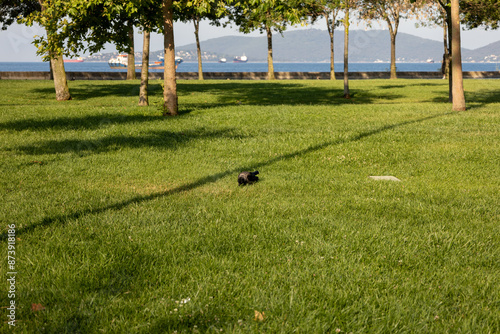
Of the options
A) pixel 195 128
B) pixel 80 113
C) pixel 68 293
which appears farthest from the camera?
pixel 80 113

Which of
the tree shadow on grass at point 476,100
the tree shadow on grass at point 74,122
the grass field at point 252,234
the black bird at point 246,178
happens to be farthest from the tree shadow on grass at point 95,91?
the black bird at point 246,178

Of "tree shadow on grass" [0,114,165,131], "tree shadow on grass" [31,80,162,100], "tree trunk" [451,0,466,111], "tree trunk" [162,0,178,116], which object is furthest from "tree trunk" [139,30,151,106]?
"tree trunk" [451,0,466,111]

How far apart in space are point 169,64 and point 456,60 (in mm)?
10333

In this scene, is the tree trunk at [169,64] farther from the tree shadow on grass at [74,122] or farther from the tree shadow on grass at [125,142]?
the tree shadow on grass at [125,142]

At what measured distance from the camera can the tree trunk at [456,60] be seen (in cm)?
1611

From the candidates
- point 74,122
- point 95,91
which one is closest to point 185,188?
point 74,122

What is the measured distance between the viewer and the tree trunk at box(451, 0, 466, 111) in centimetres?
1611

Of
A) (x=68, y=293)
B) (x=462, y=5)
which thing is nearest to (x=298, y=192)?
(x=68, y=293)

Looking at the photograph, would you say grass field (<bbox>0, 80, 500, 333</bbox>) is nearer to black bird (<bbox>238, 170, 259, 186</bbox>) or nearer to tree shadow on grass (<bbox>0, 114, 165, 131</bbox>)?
black bird (<bbox>238, 170, 259, 186</bbox>)

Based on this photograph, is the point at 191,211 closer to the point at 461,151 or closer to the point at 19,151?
the point at 19,151

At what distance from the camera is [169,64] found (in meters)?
15.2

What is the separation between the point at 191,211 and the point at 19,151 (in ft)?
18.7

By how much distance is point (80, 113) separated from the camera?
50.8ft

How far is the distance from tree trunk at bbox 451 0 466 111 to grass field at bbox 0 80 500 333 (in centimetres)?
604
